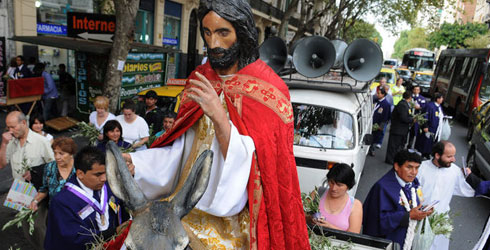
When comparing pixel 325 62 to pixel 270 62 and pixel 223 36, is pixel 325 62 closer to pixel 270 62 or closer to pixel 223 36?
pixel 270 62

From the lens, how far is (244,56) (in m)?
2.38

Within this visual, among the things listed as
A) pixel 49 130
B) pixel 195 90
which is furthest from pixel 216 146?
pixel 49 130

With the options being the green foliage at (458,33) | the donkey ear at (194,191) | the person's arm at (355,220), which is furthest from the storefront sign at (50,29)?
the green foliage at (458,33)

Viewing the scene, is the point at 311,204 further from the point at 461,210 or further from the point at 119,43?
the point at 119,43

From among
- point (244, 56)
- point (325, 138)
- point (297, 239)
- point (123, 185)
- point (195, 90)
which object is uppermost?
point (244, 56)

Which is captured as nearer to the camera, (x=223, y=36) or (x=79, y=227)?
(x=223, y=36)

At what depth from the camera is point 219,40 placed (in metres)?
2.23

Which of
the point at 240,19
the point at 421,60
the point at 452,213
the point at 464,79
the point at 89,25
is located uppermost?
the point at 240,19

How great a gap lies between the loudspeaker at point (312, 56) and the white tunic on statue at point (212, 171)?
16.7ft

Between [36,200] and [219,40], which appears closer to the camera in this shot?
[219,40]

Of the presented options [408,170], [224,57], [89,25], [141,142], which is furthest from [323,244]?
[89,25]

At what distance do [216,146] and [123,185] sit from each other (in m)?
0.63

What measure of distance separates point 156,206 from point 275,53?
628 cm

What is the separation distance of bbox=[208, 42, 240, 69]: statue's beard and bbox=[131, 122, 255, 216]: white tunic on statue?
1.35 ft
